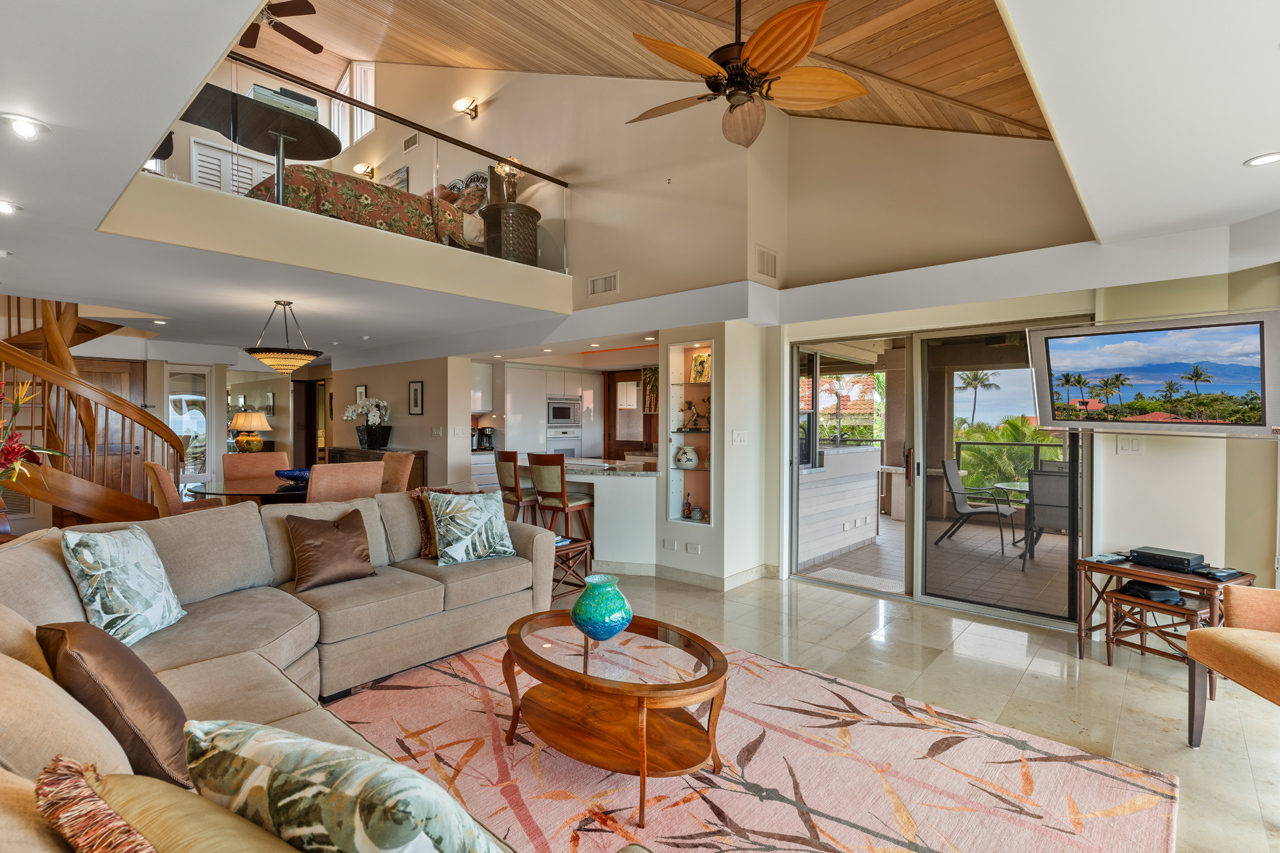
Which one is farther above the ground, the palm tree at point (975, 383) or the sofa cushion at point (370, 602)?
the palm tree at point (975, 383)

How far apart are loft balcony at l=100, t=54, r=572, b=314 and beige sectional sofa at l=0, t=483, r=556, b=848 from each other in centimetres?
192

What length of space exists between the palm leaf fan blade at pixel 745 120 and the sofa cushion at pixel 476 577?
2619 mm

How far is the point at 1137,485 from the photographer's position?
11.8 feet

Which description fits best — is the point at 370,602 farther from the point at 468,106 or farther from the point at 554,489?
the point at 468,106

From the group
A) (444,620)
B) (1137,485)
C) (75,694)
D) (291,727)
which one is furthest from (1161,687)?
(75,694)

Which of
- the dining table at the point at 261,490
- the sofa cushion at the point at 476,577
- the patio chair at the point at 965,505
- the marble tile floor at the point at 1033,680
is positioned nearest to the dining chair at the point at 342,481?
the dining table at the point at 261,490

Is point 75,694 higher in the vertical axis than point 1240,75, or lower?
lower

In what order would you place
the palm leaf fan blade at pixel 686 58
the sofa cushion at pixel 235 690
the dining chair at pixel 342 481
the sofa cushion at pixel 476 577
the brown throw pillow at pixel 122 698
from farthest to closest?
the dining chair at pixel 342 481
the sofa cushion at pixel 476 577
the palm leaf fan blade at pixel 686 58
the sofa cushion at pixel 235 690
the brown throw pillow at pixel 122 698

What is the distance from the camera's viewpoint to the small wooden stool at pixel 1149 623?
2.97 metres

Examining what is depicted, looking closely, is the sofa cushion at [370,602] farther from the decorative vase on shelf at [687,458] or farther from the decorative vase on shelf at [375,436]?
the decorative vase on shelf at [375,436]

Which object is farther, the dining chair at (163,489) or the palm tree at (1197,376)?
the dining chair at (163,489)

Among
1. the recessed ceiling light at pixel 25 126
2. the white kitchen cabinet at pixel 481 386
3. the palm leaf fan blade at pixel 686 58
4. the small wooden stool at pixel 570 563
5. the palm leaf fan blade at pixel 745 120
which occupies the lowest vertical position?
the small wooden stool at pixel 570 563

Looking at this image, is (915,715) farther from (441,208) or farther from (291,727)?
(441,208)

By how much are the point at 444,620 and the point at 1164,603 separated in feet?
12.3
